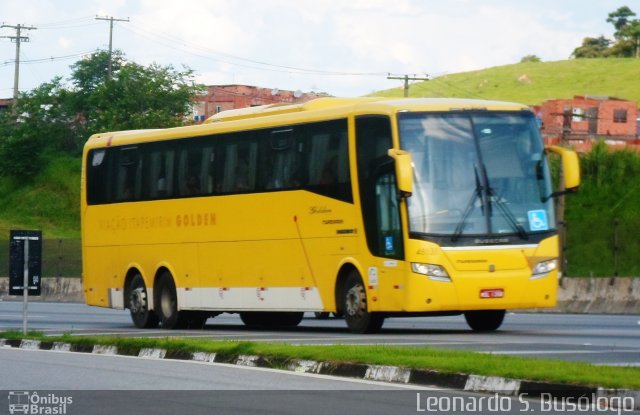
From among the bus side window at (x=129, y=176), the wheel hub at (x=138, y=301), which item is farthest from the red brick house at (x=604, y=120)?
the wheel hub at (x=138, y=301)

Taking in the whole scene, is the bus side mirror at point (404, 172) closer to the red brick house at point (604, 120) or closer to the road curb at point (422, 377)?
the road curb at point (422, 377)

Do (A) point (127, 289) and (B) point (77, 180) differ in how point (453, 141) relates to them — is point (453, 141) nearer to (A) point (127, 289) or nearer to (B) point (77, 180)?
(A) point (127, 289)

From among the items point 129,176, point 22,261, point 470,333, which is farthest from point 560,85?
point 22,261

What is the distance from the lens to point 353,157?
23734 mm

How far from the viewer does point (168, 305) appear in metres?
28.7

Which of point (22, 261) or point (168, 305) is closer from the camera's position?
point (22, 261)

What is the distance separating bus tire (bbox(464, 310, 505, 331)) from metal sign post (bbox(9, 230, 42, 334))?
686cm

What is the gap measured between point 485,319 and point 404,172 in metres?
3.95

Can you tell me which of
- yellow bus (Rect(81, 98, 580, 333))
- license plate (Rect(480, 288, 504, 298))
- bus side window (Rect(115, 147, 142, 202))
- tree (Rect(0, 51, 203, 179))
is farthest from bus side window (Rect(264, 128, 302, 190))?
tree (Rect(0, 51, 203, 179))

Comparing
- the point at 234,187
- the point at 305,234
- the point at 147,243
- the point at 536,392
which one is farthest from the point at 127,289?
the point at 536,392

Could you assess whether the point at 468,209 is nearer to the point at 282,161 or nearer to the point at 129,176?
the point at 282,161

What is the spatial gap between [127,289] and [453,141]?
9336 millimetres

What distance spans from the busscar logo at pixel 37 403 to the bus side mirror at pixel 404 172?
943 cm

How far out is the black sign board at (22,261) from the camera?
2327 centimetres
